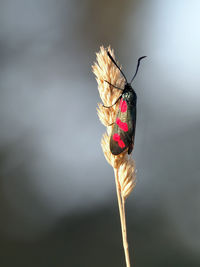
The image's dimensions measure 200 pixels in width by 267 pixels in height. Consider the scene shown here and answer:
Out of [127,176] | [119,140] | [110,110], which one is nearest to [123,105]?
[110,110]

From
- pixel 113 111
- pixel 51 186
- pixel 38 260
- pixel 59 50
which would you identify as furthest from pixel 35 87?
pixel 113 111

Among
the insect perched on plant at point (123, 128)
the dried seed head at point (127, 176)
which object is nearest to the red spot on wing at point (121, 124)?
the insect perched on plant at point (123, 128)

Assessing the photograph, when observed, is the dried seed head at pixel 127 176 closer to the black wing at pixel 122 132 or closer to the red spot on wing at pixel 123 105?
the black wing at pixel 122 132

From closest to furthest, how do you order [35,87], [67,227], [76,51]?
1. [67,227]
2. [76,51]
3. [35,87]

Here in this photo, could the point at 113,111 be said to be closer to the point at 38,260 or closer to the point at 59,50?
the point at 38,260

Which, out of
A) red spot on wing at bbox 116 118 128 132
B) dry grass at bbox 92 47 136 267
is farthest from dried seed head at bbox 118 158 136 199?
red spot on wing at bbox 116 118 128 132

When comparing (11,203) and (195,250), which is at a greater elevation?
(11,203)

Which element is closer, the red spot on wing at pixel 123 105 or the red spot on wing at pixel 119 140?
the red spot on wing at pixel 119 140

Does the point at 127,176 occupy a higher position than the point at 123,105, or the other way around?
the point at 123,105

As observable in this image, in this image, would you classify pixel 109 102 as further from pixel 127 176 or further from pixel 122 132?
pixel 127 176

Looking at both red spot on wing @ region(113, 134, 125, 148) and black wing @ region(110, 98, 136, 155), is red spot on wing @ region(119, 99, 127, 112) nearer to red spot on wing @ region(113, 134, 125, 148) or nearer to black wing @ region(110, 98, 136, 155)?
black wing @ region(110, 98, 136, 155)

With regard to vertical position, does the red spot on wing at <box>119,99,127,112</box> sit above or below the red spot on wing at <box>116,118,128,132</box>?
above
